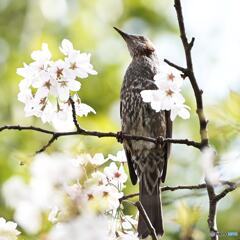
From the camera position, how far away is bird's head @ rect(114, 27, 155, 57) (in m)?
4.96

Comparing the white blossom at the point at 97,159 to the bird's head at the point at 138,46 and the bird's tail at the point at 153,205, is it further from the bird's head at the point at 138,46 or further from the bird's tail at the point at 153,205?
the bird's head at the point at 138,46

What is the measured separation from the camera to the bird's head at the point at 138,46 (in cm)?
496

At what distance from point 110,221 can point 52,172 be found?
A: 0.66m

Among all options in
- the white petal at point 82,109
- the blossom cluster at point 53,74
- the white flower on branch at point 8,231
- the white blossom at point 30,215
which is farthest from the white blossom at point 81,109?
the white blossom at point 30,215

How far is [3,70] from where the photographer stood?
7.46 meters

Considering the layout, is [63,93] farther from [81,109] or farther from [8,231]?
[8,231]

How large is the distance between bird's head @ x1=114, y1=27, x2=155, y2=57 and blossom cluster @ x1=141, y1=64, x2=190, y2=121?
2376mm

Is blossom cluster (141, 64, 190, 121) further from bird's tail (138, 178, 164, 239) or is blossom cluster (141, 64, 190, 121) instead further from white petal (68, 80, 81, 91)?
bird's tail (138, 178, 164, 239)

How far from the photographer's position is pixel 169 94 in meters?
2.55

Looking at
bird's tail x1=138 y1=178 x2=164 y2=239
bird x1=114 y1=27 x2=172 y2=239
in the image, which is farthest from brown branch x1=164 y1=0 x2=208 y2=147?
bird x1=114 y1=27 x2=172 y2=239

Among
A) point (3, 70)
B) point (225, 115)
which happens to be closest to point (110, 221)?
point (225, 115)

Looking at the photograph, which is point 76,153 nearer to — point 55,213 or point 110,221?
point 55,213

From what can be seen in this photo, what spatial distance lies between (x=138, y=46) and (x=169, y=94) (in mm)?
2485

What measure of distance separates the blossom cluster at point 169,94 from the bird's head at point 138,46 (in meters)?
2.38
